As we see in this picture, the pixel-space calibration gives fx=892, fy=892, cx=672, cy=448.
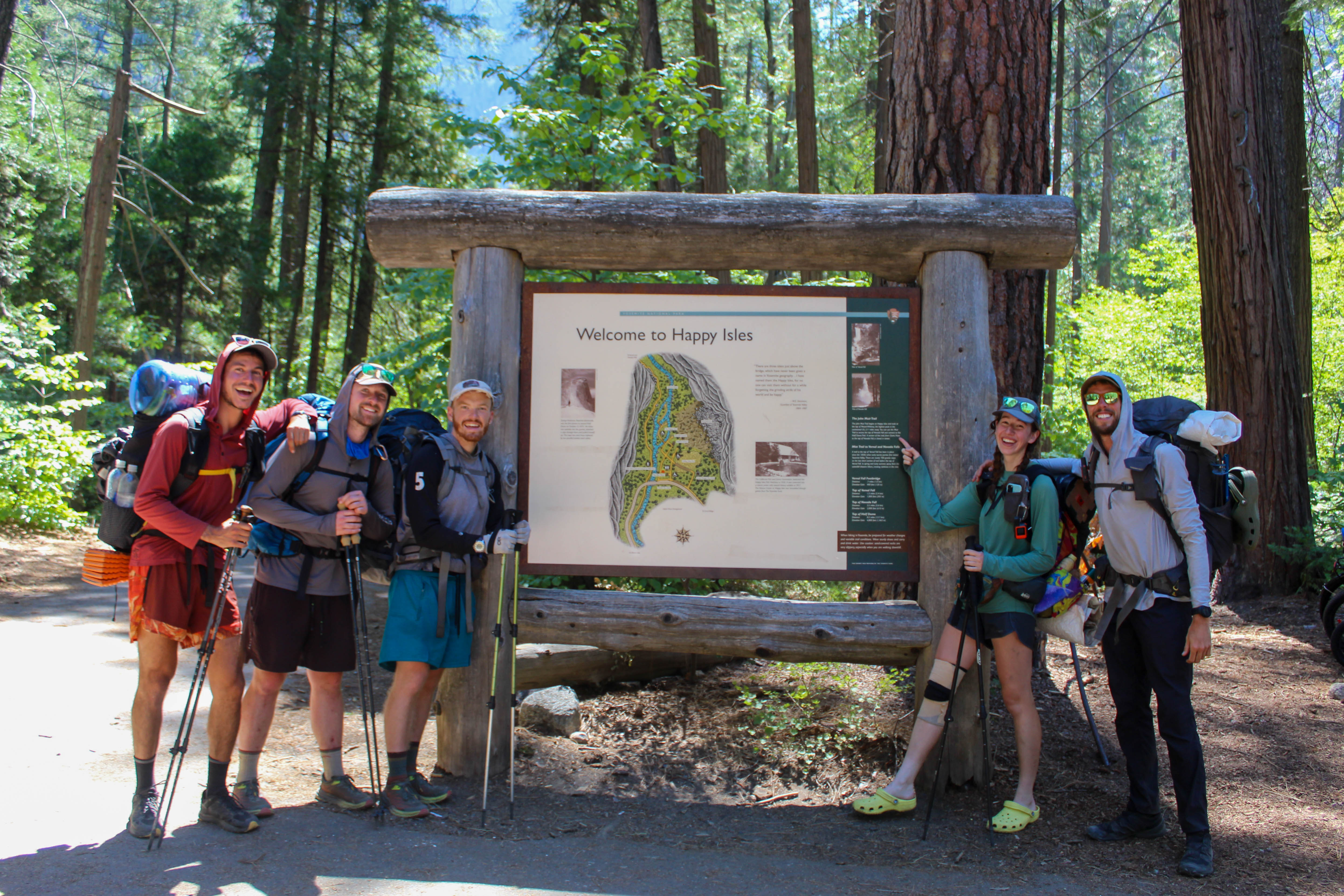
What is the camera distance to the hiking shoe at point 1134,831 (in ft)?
12.7

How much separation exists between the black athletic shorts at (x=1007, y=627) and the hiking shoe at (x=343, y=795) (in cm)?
280

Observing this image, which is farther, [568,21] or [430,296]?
[568,21]

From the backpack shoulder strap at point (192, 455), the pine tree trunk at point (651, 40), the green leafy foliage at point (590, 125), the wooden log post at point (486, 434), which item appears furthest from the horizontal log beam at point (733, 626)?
the pine tree trunk at point (651, 40)

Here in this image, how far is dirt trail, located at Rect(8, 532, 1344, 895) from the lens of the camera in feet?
12.1

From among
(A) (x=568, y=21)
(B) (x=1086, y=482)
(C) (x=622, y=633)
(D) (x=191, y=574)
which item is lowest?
(C) (x=622, y=633)

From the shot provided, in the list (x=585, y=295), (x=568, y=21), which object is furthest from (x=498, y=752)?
(x=568, y=21)

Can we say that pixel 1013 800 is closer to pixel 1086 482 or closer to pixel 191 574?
pixel 1086 482

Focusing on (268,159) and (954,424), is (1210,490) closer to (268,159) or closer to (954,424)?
(954,424)

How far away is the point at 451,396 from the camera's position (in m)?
4.15

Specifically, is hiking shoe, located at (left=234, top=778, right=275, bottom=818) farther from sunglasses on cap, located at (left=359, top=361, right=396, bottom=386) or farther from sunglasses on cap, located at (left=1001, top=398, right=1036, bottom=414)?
sunglasses on cap, located at (left=1001, top=398, right=1036, bottom=414)

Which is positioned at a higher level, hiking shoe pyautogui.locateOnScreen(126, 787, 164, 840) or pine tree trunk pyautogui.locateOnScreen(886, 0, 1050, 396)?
pine tree trunk pyautogui.locateOnScreen(886, 0, 1050, 396)

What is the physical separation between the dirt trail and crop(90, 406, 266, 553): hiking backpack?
1.26 meters

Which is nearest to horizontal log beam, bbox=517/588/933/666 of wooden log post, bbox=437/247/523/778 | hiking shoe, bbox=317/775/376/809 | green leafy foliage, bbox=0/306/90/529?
wooden log post, bbox=437/247/523/778

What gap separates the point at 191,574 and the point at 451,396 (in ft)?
4.31
